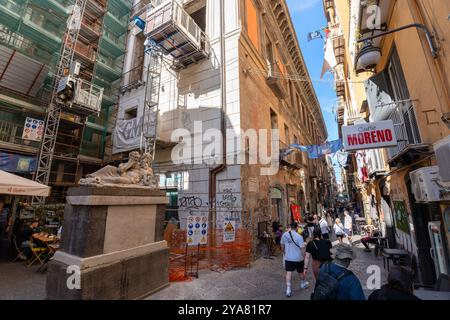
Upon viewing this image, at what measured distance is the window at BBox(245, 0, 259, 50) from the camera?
11.7m

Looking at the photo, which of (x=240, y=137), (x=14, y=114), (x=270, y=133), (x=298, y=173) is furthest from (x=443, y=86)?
(x=14, y=114)

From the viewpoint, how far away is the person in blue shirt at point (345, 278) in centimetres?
253

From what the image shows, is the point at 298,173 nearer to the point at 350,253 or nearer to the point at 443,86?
the point at 443,86

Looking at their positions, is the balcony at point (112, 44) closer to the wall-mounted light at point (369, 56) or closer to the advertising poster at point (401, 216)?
the wall-mounted light at point (369, 56)

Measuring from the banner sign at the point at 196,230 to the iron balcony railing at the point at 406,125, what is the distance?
6.18m

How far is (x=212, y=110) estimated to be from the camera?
10.1 meters

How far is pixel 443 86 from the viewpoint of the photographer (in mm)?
4078

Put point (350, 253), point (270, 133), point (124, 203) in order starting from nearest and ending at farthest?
1. point (350, 253)
2. point (124, 203)
3. point (270, 133)

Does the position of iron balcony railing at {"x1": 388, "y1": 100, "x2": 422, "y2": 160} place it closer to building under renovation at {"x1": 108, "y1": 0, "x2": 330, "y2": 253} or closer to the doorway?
the doorway

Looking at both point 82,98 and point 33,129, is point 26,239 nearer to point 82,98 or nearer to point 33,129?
point 33,129

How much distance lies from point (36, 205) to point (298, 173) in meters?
17.1

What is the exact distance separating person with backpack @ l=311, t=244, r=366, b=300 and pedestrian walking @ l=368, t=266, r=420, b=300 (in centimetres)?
23

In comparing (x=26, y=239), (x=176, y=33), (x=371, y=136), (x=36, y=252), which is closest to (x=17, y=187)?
(x=36, y=252)
